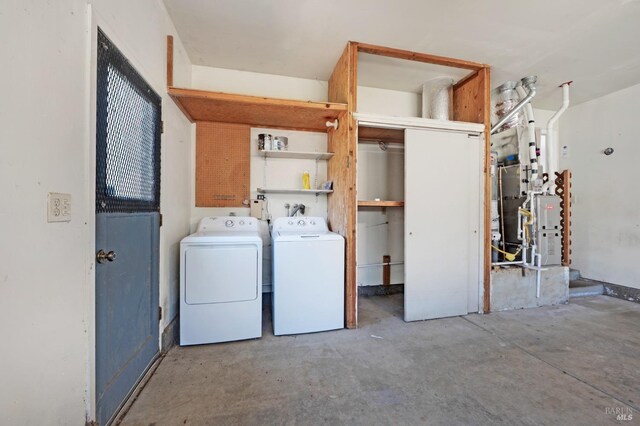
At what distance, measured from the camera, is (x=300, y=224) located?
2859 millimetres

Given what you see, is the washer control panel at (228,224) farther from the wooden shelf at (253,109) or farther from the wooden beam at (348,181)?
the wooden shelf at (253,109)

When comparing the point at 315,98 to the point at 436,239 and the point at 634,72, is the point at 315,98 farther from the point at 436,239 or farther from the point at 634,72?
the point at 634,72

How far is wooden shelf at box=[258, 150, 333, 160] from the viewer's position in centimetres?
289

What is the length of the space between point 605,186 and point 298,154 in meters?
4.37

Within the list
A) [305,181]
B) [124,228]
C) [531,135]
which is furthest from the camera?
[531,135]

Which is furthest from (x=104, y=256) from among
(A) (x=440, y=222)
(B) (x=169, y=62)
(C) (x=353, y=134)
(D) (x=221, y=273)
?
(A) (x=440, y=222)

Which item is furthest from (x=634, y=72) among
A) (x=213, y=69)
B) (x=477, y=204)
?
(x=213, y=69)

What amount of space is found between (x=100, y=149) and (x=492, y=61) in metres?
3.64

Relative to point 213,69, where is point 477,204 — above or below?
below

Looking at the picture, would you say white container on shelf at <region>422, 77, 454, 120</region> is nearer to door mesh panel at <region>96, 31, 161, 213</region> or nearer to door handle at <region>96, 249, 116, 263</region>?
door mesh panel at <region>96, 31, 161, 213</region>

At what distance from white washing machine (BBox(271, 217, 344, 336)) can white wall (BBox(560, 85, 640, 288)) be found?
13.2 ft

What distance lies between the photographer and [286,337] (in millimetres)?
2324

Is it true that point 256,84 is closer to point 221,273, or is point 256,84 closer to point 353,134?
point 353,134

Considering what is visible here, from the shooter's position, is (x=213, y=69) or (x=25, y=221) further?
(x=213, y=69)
